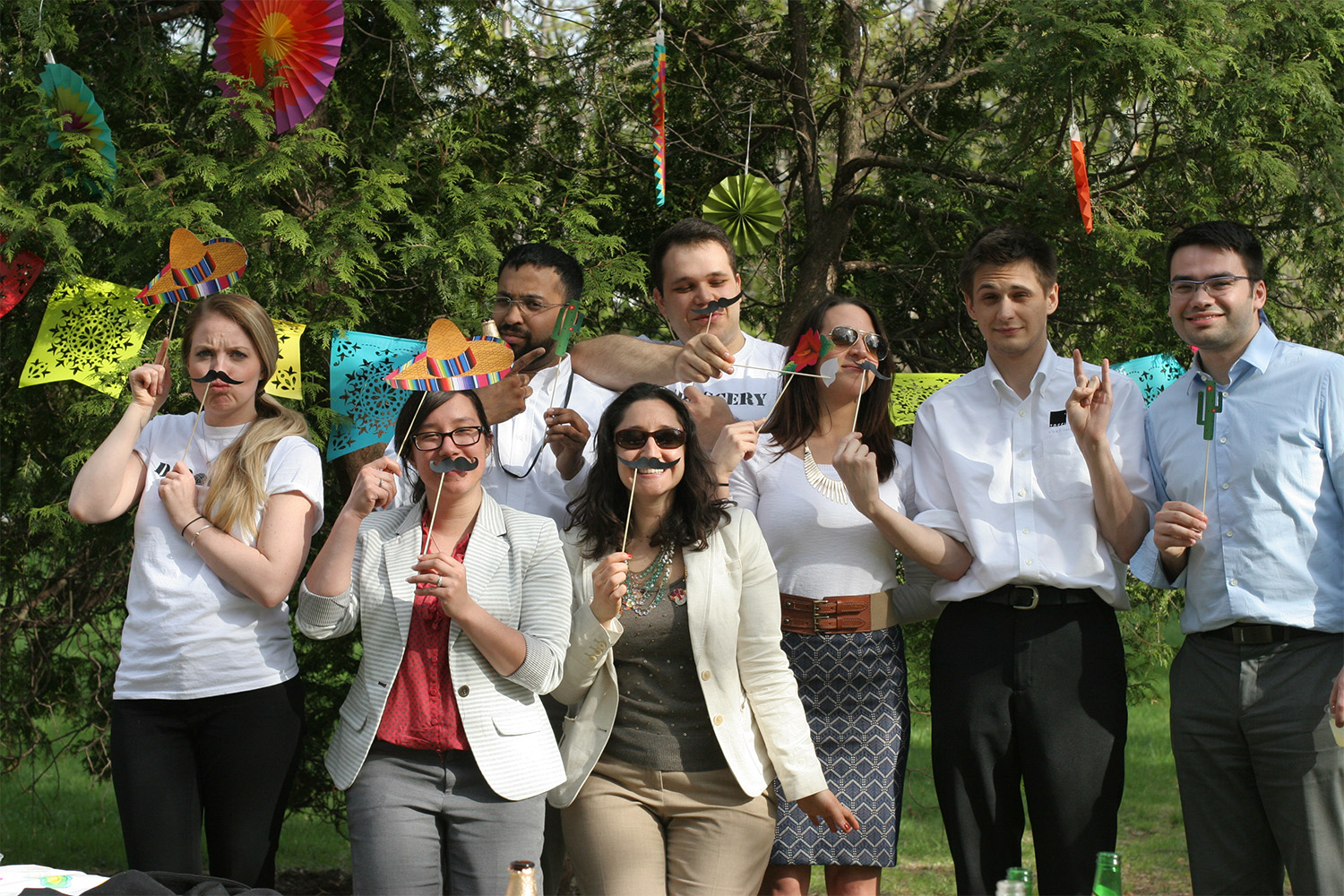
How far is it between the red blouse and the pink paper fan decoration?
1803 millimetres

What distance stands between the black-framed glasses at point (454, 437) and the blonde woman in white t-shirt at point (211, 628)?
35cm

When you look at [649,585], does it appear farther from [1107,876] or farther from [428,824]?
[1107,876]

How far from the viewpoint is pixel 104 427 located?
376 cm

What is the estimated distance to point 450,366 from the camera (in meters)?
2.72

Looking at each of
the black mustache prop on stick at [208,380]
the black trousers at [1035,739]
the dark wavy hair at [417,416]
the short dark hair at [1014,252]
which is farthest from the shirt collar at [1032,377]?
the black mustache prop on stick at [208,380]

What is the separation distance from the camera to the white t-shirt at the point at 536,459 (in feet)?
10.3

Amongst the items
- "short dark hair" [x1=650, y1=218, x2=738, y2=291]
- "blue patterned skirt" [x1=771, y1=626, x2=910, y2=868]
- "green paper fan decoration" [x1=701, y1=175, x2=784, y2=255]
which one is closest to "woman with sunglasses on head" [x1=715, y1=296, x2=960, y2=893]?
"blue patterned skirt" [x1=771, y1=626, x2=910, y2=868]

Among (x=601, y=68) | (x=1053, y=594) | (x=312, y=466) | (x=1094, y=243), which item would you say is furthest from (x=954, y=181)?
(x=312, y=466)

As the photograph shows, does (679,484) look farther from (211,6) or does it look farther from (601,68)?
(211,6)

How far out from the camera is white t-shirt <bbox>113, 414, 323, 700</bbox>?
266cm

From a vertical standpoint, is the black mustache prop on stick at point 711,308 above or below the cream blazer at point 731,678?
above

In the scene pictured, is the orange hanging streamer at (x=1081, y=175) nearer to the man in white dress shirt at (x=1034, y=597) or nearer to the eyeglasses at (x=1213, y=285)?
the man in white dress shirt at (x=1034, y=597)

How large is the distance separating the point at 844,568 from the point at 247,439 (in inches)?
58.4

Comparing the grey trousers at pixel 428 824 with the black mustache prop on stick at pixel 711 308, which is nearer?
the grey trousers at pixel 428 824
